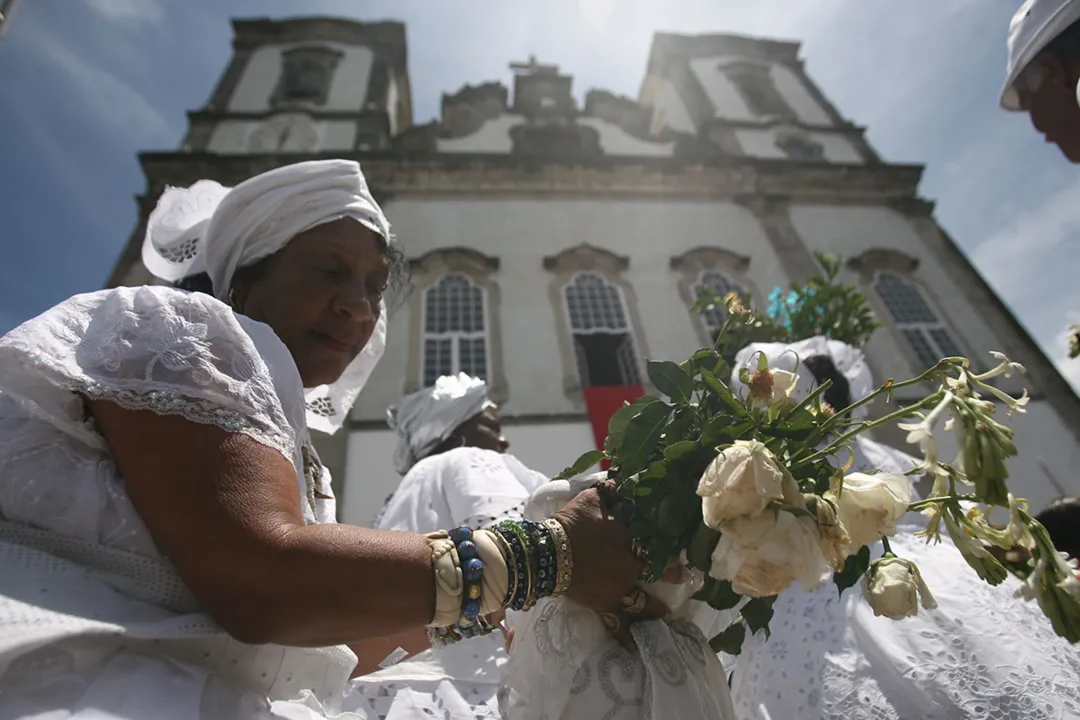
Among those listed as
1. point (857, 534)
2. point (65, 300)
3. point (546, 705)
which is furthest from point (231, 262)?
point (857, 534)

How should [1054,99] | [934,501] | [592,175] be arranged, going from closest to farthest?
[934,501]
[1054,99]
[592,175]

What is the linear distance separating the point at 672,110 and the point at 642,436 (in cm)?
1829

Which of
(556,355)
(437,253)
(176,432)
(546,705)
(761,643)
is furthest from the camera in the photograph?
(437,253)

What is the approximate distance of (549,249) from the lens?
37.5 ft

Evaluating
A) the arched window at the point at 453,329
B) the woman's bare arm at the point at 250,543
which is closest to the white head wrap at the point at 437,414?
the woman's bare arm at the point at 250,543

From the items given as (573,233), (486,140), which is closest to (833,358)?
(573,233)

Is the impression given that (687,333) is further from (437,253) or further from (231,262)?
(231,262)

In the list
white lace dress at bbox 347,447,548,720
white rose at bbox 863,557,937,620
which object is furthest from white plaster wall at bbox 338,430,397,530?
white rose at bbox 863,557,937,620

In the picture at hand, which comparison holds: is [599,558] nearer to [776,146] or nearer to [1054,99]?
[1054,99]

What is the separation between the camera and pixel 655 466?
128 cm

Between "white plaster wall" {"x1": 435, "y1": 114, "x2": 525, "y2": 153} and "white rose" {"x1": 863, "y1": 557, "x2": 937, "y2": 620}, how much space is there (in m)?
13.9

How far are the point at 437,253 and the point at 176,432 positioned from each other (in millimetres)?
10260

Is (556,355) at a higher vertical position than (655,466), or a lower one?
higher

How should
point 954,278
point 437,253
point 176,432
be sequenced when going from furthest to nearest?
point 954,278, point 437,253, point 176,432
